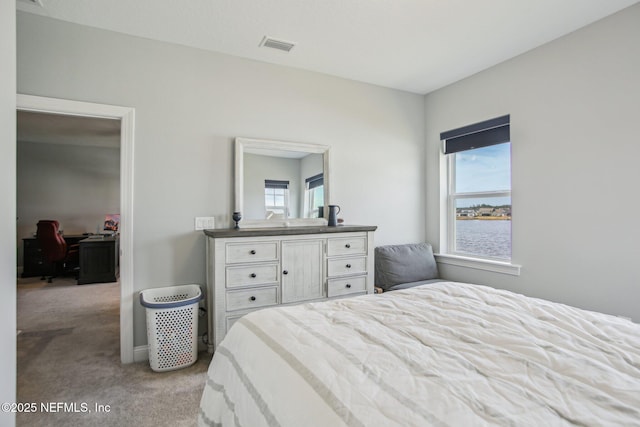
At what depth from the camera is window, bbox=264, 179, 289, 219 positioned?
3.10m

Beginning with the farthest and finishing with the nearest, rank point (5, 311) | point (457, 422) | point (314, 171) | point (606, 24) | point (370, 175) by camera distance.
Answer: point (370, 175) < point (314, 171) < point (606, 24) < point (5, 311) < point (457, 422)

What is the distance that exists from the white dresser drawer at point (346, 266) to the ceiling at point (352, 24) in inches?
74.3

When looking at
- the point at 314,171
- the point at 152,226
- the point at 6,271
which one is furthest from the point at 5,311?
the point at 314,171

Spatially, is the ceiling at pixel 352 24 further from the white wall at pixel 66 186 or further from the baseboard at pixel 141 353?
the white wall at pixel 66 186

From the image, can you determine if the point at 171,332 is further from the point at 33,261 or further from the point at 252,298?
the point at 33,261

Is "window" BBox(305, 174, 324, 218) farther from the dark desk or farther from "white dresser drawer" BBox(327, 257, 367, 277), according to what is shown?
the dark desk

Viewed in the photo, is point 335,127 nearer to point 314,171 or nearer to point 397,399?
point 314,171

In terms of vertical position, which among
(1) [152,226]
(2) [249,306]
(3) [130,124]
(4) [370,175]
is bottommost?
(2) [249,306]

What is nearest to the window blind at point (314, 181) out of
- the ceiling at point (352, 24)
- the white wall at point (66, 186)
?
the ceiling at point (352, 24)

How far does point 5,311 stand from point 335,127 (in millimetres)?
2892

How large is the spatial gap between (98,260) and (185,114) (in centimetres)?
423

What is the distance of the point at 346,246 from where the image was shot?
2.98 meters

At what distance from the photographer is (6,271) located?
1582mm

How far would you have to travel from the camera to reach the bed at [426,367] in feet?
2.50
